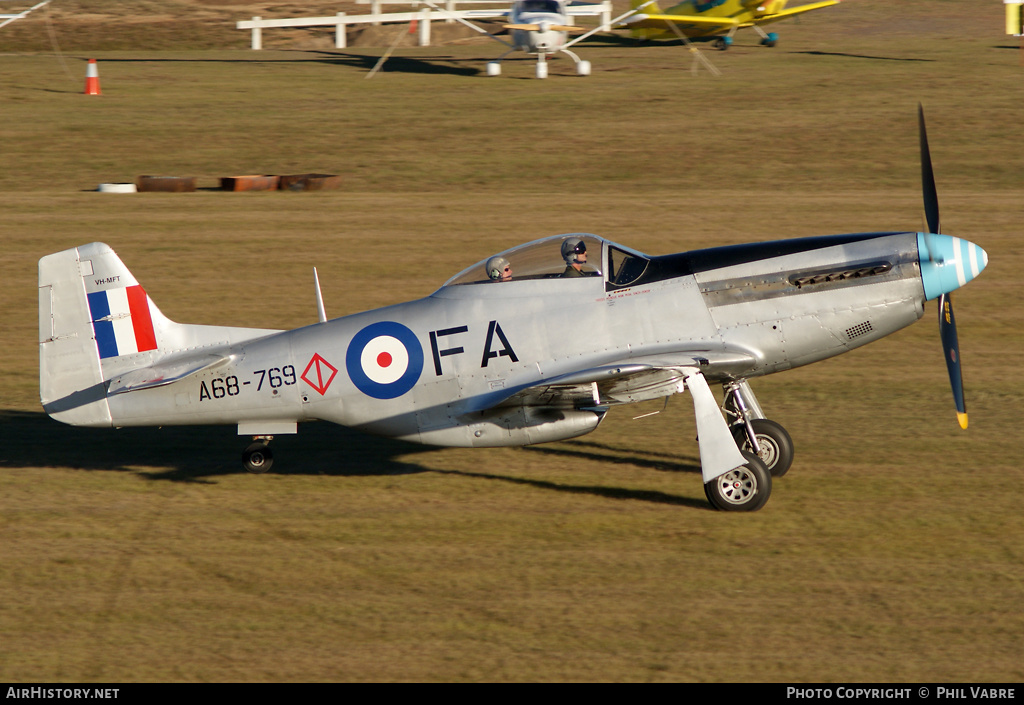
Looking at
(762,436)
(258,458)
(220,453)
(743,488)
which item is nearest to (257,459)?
(258,458)

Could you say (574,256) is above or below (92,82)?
below

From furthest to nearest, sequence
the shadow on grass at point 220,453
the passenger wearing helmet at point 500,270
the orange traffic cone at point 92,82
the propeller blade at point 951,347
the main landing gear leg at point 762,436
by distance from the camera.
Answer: the orange traffic cone at point 92,82, the shadow on grass at point 220,453, the main landing gear leg at point 762,436, the passenger wearing helmet at point 500,270, the propeller blade at point 951,347

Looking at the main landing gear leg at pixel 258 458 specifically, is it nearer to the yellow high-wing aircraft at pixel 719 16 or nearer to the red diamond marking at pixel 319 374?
the red diamond marking at pixel 319 374

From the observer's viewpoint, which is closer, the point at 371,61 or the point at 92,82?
the point at 92,82

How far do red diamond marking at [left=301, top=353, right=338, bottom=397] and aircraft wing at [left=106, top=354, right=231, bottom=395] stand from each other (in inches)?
29.8

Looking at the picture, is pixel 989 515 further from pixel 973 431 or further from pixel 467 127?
pixel 467 127

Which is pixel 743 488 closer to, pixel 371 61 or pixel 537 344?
pixel 537 344

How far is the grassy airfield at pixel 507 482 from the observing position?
685cm

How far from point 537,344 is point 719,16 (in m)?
30.1

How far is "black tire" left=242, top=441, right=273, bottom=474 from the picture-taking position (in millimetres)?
9938

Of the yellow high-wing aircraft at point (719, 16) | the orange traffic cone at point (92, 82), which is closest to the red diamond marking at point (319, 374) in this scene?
the orange traffic cone at point (92, 82)

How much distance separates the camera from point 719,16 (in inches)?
1412

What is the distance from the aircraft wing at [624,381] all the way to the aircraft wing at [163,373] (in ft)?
8.24

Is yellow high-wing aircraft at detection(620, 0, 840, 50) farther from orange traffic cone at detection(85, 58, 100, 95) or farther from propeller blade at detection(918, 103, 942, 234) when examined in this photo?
propeller blade at detection(918, 103, 942, 234)
